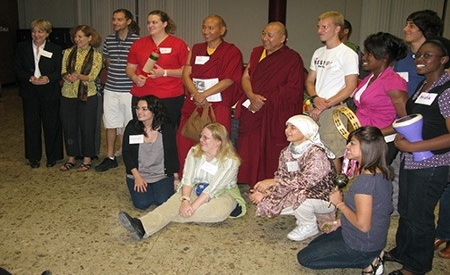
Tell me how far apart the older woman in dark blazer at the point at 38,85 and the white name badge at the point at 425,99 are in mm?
2902

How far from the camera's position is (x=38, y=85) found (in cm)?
369

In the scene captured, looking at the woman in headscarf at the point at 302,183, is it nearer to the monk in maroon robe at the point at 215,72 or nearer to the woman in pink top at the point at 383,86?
the woman in pink top at the point at 383,86

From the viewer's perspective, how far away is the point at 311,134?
263 cm

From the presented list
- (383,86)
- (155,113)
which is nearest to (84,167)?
(155,113)

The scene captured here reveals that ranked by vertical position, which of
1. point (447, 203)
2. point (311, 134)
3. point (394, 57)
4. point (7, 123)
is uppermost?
point (394, 57)

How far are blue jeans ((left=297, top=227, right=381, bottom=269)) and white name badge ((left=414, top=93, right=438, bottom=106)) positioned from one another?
0.77 m

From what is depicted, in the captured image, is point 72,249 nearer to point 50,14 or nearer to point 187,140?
point 187,140

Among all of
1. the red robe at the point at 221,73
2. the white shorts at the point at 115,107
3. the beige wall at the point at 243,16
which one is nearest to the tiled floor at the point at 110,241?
the white shorts at the point at 115,107

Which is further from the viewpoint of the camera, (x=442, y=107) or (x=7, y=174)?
(x=7, y=174)

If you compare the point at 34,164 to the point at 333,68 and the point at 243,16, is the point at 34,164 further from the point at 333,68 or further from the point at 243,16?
the point at 243,16

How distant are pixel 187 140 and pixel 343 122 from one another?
131 centimetres

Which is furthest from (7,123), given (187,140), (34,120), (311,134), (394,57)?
(394,57)

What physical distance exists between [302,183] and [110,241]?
47.4 inches

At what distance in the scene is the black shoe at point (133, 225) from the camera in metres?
2.51
